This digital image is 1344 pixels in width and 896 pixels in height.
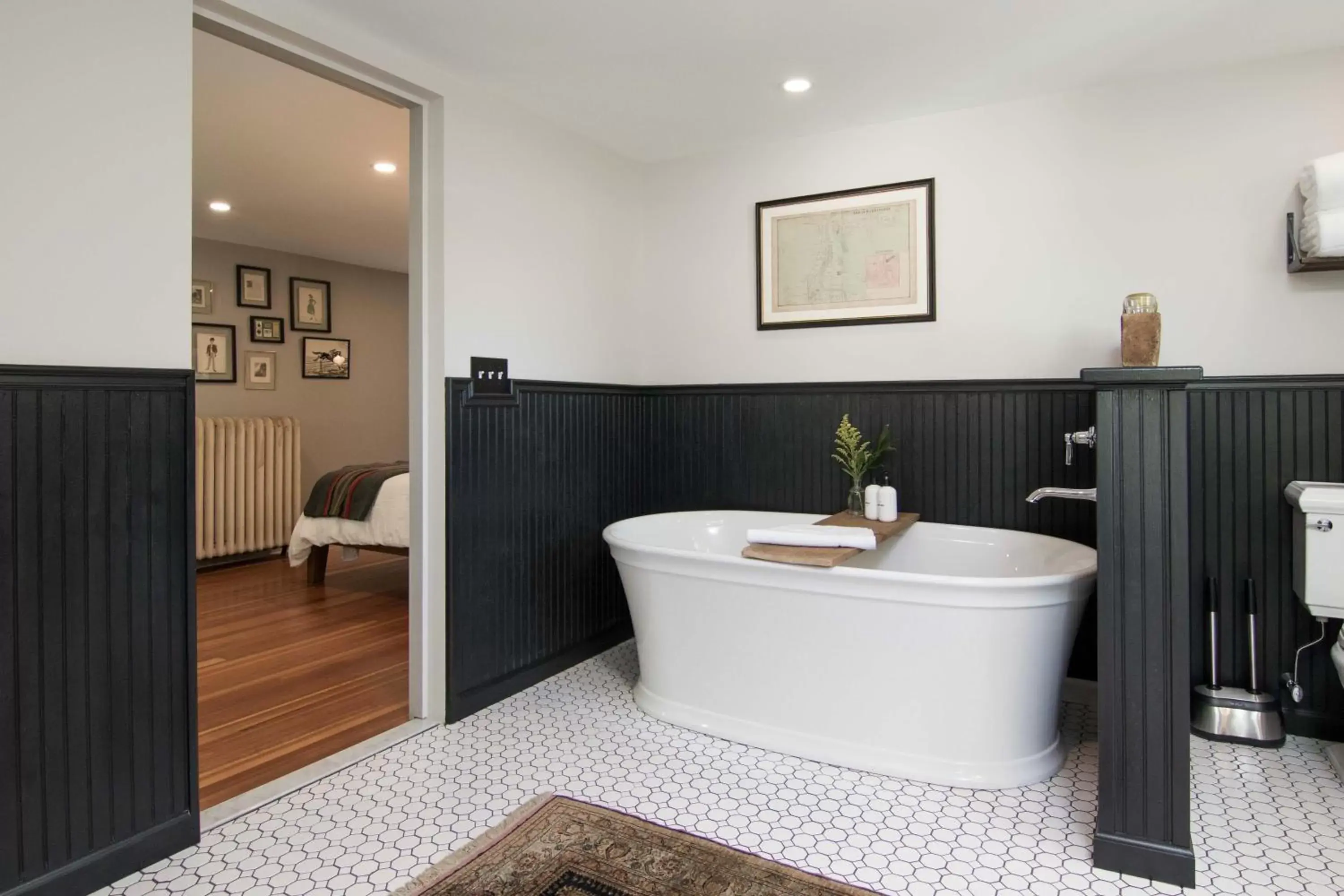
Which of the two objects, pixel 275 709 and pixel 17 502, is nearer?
pixel 17 502

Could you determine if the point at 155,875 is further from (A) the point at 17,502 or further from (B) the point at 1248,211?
(B) the point at 1248,211

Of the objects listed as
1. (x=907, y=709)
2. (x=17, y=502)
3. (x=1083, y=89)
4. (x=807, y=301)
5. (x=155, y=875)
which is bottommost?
(x=155, y=875)

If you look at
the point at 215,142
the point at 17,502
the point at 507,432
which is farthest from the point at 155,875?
the point at 215,142

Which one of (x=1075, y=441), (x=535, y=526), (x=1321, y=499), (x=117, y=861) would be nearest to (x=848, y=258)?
(x=1075, y=441)

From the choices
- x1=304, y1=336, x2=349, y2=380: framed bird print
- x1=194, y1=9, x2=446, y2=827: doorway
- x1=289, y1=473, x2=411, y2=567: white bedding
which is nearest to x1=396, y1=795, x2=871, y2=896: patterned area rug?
x1=194, y1=9, x2=446, y2=827: doorway

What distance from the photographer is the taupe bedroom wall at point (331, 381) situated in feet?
18.6

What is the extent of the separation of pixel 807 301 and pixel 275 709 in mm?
2671

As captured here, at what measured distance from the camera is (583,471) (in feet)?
11.3

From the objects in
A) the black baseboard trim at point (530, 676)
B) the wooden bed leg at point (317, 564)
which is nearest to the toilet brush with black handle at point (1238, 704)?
the black baseboard trim at point (530, 676)

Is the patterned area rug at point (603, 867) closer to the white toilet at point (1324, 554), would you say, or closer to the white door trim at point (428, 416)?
the white door trim at point (428, 416)

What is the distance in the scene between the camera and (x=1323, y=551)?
7.62 ft

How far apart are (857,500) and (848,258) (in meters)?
1.04

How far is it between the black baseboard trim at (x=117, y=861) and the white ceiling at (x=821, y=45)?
228 cm

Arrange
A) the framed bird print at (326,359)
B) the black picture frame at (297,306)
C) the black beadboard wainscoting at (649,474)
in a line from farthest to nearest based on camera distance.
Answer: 1. the framed bird print at (326,359)
2. the black picture frame at (297,306)
3. the black beadboard wainscoting at (649,474)
